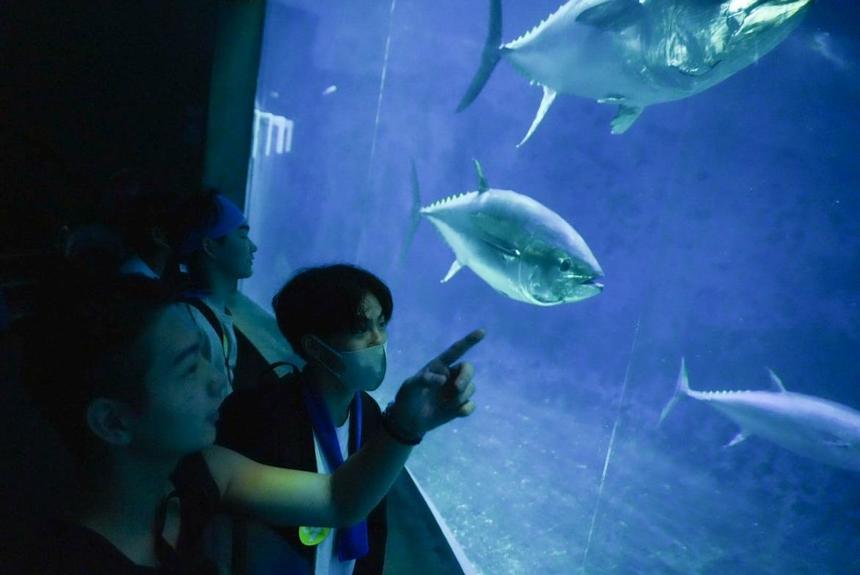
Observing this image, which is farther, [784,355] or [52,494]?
[784,355]

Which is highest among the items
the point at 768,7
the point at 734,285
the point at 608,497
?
the point at 768,7

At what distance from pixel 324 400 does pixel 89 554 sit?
56 cm

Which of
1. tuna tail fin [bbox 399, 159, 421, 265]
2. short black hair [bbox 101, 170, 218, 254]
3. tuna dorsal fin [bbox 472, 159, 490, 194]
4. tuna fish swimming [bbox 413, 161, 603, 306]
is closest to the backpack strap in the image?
short black hair [bbox 101, 170, 218, 254]

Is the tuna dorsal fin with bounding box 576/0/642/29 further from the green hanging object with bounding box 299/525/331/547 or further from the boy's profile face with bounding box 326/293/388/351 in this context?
the green hanging object with bounding box 299/525/331/547

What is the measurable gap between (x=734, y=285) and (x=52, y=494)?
8417mm

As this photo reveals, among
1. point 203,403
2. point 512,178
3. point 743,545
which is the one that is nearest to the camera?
point 203,403

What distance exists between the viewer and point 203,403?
90 centimetres

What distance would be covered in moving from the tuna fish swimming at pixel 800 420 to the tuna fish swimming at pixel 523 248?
209cm

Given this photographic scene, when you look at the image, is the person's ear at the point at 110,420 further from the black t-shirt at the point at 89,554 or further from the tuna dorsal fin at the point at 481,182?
the tuna dorsal fin at the point at 481,182

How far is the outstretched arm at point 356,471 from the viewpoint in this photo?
0.85 metres

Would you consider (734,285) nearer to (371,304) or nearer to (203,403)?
(371,304)

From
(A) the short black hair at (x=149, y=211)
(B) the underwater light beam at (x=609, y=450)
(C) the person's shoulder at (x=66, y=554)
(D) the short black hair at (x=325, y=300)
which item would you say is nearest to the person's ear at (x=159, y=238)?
(A) the short black hair at (x=149, y=211)

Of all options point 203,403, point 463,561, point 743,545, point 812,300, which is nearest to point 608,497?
point 743,545

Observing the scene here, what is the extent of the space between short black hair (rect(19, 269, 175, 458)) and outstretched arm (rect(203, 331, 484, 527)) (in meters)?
0.26
